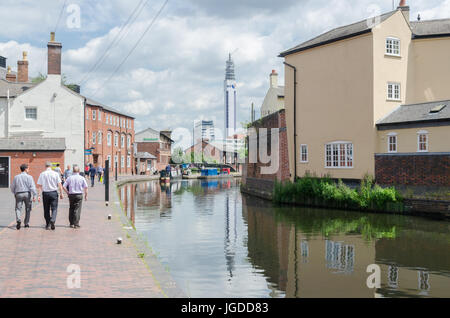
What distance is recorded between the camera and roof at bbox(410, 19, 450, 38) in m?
26.8

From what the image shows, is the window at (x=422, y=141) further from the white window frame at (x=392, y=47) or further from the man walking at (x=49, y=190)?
the man walking at (x=49, y=190)

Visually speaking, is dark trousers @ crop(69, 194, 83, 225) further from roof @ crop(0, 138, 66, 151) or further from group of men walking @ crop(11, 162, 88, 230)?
roof @ crop(0, 138, 66, 151)

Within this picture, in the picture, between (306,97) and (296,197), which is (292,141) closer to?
(306,97)


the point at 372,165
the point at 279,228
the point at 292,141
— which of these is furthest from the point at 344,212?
the point at 292,141

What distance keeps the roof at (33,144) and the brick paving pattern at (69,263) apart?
64.6 feet

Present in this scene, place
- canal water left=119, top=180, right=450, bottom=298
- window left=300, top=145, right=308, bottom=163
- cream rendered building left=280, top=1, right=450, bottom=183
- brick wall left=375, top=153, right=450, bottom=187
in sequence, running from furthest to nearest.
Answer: window left=300, top=145, right=308, bottom=163 < cream rendered building left=280, top=1, right=450, bottom=183 < brick wall left=375, top=153, right=450, bottom=187 < canal water left=119, top=180, right=450, bottom=298

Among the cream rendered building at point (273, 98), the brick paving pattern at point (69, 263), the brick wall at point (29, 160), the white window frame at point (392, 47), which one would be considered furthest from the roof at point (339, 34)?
the brick wall at point (29, 160)

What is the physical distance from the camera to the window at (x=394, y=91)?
2533cm

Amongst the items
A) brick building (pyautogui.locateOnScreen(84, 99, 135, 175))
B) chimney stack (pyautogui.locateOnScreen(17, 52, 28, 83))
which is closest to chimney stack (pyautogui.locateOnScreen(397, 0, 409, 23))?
brick building (pyautogui.locateOnScreen(84, 99, 135, 175))

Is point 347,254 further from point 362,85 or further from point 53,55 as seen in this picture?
point 53,55

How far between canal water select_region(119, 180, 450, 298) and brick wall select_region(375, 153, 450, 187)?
245cm

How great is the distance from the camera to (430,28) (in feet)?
92.2

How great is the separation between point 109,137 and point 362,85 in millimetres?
39414

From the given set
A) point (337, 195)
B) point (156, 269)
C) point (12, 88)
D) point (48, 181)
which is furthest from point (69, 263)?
point (12, 88)
